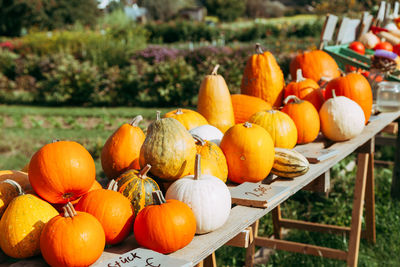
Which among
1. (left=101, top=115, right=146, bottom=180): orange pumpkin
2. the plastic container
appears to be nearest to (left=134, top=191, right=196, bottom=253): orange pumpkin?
(left=101, top=115, right=146, bottom=180): orange pumpkin

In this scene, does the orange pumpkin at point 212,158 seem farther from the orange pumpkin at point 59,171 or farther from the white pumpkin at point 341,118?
the white pumpkin at point 341,118

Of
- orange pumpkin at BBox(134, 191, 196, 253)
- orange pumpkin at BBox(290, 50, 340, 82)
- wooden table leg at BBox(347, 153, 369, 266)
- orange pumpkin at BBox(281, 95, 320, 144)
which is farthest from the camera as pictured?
orange pumpkin at BBox(290, 50, 340, 82)

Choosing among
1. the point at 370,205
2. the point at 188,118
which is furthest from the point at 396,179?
the point at 188,118

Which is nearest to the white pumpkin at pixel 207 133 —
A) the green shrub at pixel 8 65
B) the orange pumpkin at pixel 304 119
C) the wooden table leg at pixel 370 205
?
the orange pumpkin at pixel 304 119

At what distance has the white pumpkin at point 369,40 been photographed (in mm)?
5016

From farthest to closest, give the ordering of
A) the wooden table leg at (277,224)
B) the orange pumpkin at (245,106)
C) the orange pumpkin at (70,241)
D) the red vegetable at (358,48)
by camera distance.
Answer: the red vegetable at (358,48)
the wooden table leg at (277,224)
the orange pumpkin at (245,106)
the orange pumpkin at (70,241)

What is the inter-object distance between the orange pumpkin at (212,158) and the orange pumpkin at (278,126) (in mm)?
479

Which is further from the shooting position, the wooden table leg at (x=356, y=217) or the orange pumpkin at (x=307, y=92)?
the wooden table leg at (x=356, y=217)

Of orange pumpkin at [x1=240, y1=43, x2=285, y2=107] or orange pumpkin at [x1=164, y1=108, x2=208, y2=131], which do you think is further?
orange pumpkin at [x1=240, y1=43, x2=285, y2=107]

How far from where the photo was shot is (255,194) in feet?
6.28

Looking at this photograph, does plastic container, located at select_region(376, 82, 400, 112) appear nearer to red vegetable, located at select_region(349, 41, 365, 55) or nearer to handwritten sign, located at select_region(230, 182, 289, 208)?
red vegetable, located at select_region(349, 41, 365, 55)

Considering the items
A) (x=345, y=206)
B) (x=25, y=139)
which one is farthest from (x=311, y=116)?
(x=25, y=139)

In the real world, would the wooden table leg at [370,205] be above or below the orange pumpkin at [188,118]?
below

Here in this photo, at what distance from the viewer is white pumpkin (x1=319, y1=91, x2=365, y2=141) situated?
9.18 feet
